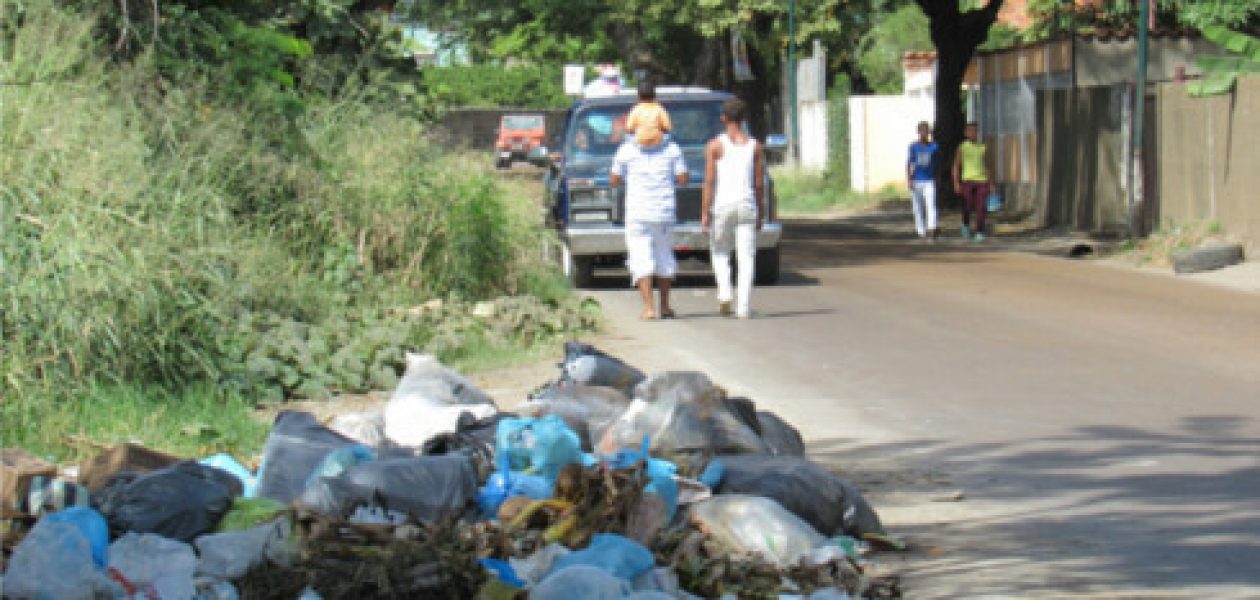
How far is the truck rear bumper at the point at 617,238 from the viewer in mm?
17719

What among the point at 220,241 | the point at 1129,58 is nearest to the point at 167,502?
the point at 220,241

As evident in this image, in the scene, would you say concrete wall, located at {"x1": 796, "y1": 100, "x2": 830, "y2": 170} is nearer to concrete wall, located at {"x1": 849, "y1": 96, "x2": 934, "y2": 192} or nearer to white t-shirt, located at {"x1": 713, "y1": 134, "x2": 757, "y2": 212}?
concrete wall, located at {"x1": 849, "y1": 96, "x2": 934, "y2": 192}

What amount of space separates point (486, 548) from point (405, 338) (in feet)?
19.0

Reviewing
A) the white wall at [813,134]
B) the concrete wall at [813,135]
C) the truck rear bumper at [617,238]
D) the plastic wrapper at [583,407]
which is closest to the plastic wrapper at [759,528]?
the plastic wrapper at [583,407]

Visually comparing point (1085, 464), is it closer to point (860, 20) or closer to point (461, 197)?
point (461, 197)

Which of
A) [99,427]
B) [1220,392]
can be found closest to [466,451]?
[99,427]

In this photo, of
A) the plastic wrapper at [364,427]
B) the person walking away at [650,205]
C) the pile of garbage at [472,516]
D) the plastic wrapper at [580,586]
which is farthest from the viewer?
the person walking away at [650,205]

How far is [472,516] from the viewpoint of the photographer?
667 cm

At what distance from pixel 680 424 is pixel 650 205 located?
7098 millimetres

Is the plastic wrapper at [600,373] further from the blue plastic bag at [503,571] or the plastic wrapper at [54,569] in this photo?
the plastic wrapper at [54,569]

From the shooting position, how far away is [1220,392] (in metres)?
10.4

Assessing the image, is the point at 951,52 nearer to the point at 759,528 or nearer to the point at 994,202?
the point at 994,202

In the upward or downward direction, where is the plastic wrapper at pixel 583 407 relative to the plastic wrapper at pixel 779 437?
upward

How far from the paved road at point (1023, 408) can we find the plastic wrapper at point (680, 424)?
70cm
